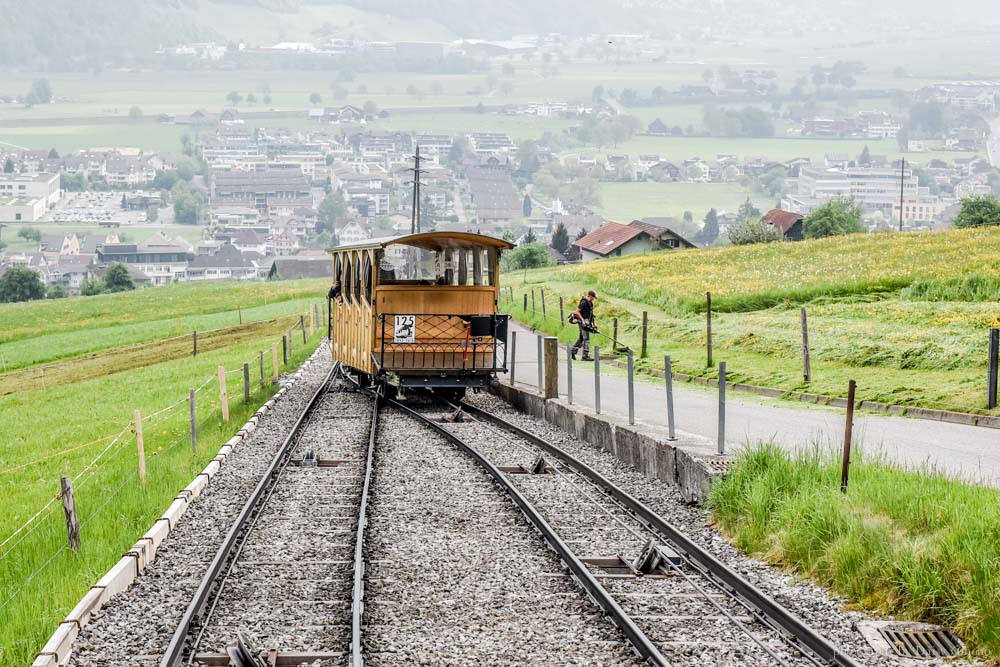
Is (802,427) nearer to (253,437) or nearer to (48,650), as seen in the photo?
(253,437)

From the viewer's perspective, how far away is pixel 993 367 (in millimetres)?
19047

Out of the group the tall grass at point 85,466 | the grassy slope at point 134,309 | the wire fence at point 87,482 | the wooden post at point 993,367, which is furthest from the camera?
the grassy slope at point 134,309

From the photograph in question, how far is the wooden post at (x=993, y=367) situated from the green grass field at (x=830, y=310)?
235 mm

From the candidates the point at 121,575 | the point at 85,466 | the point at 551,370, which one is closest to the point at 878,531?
the point at 121,575

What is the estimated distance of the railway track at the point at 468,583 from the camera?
852 centimetres

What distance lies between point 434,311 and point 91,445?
678cm

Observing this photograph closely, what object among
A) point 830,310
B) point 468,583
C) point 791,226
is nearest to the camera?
point 468,583

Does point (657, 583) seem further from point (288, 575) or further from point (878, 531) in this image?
point (288, 575)

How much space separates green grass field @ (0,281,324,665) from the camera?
11.0 metres

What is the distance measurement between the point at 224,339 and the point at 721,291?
63.3ft

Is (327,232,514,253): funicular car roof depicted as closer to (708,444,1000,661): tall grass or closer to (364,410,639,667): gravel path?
(364,410,639,667): gravel path

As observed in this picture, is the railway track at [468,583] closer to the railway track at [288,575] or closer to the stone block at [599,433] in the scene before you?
the railway track at [288,575]

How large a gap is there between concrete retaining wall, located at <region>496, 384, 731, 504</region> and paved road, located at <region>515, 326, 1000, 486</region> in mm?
645

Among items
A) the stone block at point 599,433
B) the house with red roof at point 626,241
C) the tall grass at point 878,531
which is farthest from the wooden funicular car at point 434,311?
the house with red roof at point 626,241
